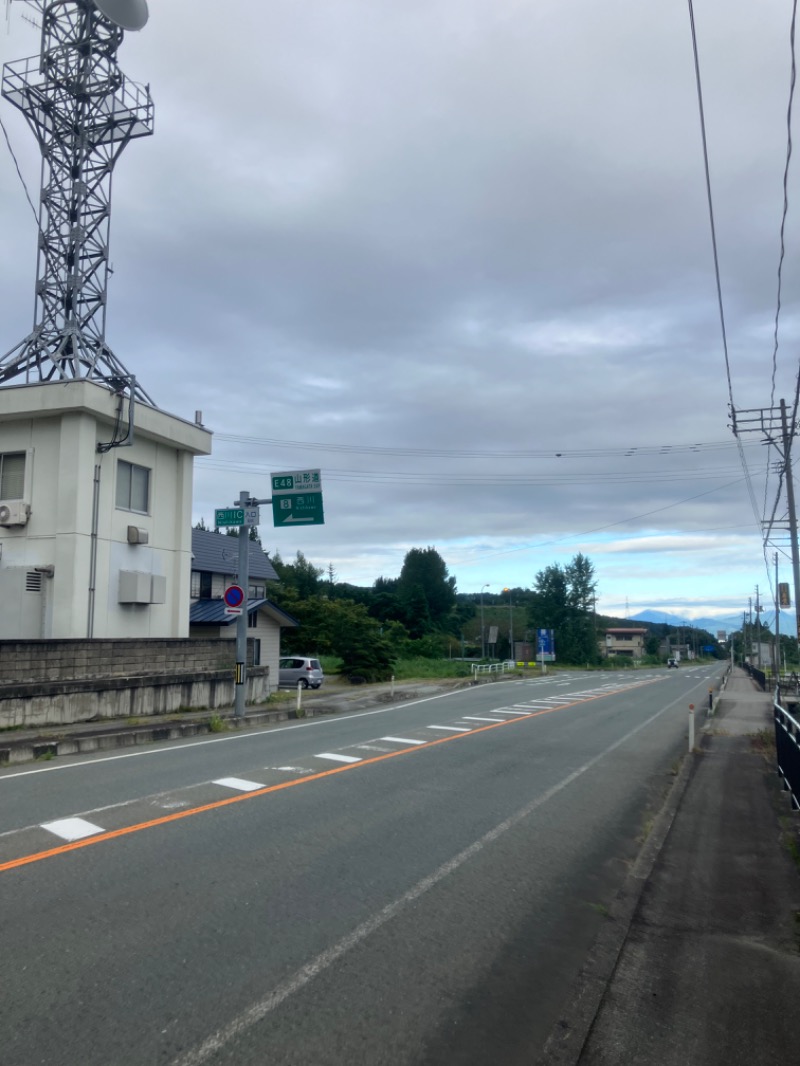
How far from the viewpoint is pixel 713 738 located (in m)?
18.5

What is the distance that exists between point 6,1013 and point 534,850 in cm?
517

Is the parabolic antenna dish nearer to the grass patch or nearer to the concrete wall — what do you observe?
the concrete wall

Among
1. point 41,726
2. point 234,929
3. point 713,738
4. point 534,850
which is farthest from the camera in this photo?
point 713,738

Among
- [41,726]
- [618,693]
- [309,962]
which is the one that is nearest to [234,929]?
[309,962]

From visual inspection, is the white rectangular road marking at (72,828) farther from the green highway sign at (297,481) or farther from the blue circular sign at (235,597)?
the green highway sign at (297,481)

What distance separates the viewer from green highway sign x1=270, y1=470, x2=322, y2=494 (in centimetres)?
2095

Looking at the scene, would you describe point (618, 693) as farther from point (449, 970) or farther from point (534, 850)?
point (449, 970)

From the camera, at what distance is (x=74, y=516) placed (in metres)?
20.5

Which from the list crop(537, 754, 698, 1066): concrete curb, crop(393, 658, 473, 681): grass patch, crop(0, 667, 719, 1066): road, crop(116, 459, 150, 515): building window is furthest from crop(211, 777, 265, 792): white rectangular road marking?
crop(393, 658, 473, 681): grass patch

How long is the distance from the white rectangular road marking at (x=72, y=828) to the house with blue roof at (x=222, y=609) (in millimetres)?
24941

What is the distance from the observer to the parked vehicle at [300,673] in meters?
37.6

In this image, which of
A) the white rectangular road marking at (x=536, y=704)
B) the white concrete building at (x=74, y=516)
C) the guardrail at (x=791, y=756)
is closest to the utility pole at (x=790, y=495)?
the white rectangular road marking at (x=536, y=704)

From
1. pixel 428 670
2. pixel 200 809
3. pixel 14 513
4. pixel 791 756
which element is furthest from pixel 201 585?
pixel 791 756

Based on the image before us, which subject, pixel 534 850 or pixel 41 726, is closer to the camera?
pixel 534 850
